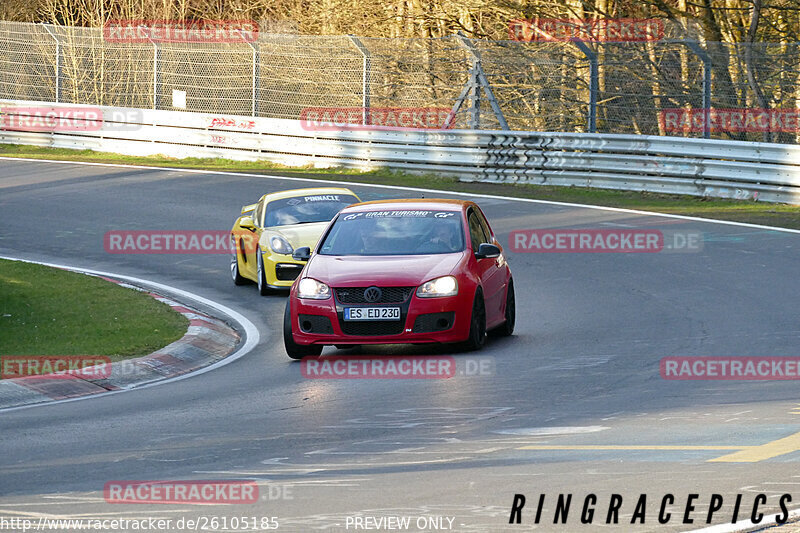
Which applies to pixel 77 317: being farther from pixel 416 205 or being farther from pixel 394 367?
pixel 394 367

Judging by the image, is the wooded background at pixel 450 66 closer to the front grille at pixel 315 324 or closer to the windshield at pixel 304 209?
the windshield at pixel 304 209

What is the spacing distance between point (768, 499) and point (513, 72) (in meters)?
23.1

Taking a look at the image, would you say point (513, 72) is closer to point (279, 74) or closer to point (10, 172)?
point (279, 74)

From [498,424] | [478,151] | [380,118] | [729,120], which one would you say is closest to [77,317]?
[498,424]

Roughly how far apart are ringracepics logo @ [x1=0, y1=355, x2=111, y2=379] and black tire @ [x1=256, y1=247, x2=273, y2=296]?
15.0ft

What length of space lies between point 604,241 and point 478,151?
8308 mm

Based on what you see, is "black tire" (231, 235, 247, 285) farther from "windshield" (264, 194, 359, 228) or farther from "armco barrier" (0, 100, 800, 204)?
"armco barrier" (0, 100, 800, 204)

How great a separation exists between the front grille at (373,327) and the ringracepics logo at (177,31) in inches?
791

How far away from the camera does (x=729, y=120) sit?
25312 millimetres

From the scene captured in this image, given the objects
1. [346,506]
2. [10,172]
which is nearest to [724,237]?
[346,506]

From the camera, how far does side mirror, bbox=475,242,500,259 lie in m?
12.6

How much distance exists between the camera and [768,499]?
6617 mm

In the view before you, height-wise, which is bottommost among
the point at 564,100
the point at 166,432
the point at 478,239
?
the point at 166,432

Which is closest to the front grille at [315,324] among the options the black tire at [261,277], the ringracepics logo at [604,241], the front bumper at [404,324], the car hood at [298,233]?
the front bumper at [404,324]
